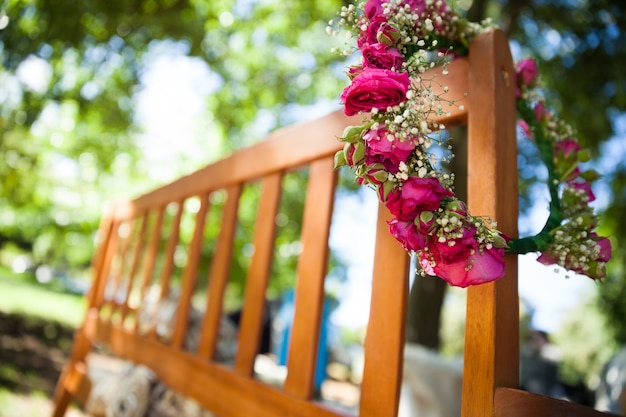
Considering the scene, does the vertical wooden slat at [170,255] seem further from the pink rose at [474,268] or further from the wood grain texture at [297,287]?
the pink rose at [474,268]

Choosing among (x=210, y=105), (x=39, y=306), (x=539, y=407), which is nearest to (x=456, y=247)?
(x=539, y=407)

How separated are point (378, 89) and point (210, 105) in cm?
653

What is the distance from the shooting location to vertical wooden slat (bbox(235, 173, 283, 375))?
1383mm

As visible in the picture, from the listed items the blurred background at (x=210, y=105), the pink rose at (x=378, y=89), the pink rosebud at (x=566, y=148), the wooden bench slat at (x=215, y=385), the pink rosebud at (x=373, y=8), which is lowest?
the wooden bench slat at (x=215, y=385)

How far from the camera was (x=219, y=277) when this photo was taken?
5.40 feet

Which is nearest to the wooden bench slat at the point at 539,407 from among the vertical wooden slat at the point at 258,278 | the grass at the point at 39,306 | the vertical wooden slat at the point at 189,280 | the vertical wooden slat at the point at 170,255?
the vertical wooden slat at the point at 258,278

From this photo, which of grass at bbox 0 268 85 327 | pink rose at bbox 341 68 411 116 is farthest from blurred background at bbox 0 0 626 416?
pink rose at bbox 341 68 411 116

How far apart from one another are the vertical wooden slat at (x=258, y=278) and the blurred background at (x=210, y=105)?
1.20ft

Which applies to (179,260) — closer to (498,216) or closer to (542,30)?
(542,30)

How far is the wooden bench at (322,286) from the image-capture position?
80 centimetres

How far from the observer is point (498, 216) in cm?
84

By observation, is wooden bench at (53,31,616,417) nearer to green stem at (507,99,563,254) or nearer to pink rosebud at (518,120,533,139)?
green stem at (507,99,563,254)

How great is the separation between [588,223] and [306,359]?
2.27 feet

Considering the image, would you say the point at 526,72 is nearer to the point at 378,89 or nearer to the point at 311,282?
the point at 378,89
